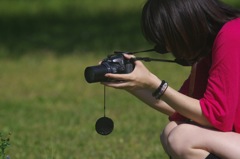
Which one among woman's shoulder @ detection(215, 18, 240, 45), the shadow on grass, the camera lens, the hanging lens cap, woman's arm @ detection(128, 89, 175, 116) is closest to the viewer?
the camera lens

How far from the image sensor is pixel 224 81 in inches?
159

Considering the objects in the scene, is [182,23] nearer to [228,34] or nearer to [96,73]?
[228,34]

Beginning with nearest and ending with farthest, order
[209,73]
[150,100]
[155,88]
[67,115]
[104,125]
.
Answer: [155,88]
[209,73]
[104,125]
[150,100]
[67,115]

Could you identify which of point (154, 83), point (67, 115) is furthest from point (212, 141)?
point (67, 115)

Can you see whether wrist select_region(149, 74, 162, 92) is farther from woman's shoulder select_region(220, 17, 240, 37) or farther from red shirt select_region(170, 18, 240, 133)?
woman's shoulder select_region(220, 17, 240, 37)

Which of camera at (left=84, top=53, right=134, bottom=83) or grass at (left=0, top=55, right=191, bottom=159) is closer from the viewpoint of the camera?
camera at (left=84, top=53, right=134, bottom=83)

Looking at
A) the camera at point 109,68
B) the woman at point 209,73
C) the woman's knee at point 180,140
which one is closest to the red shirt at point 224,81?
the woman at point 209,73

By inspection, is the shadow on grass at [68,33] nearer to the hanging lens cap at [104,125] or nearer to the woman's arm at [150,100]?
the woman's arm at [150,100]

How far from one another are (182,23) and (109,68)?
44 cm

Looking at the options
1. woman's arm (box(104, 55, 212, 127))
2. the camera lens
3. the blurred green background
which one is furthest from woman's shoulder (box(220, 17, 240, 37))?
the blurred green background

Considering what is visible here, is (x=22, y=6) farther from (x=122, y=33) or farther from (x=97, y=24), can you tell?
(x=122, y=33)

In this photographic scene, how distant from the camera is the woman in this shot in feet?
13.3

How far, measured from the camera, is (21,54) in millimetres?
11797

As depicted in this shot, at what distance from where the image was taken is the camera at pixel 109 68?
13.0 ft
